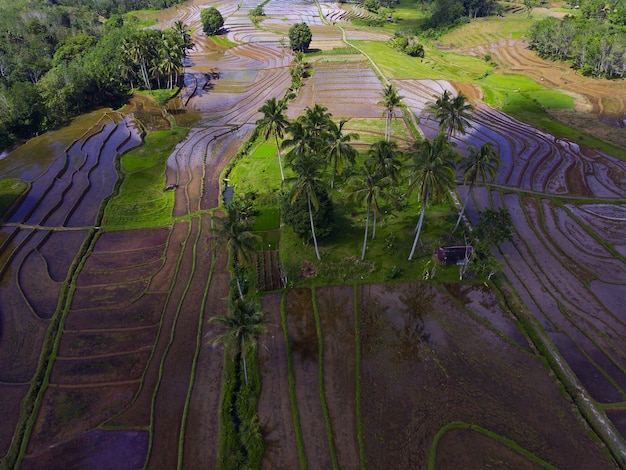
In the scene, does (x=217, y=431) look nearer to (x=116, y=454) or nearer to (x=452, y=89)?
(x=116, y=454)

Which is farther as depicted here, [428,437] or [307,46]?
[307,46]

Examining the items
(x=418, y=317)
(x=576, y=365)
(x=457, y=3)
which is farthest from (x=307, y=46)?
(x=576, y=365)

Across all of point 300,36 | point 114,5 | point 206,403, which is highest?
point 114,5

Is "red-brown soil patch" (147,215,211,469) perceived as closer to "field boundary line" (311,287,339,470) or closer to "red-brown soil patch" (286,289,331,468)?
"red-brown soil patch" (286,289,331,468)

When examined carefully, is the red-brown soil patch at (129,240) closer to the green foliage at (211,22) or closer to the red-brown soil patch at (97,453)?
the red-brown soil patch at (97,453)

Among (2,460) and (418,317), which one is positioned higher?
(418,317)

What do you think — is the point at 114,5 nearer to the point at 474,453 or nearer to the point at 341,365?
the point at 341,365

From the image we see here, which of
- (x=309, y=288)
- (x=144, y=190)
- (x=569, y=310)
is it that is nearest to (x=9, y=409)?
(x=309, y=288)

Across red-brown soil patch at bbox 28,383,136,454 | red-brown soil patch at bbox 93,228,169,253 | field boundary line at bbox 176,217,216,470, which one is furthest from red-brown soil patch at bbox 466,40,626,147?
red-brown soil patch at bbox 28,383,136,454
